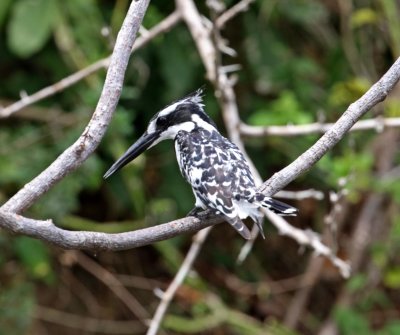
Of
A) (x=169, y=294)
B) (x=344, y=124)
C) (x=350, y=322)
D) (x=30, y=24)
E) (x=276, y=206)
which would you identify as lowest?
(x=350, y=322)

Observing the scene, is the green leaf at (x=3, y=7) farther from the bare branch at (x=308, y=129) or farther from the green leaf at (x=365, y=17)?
the green leaf at (x=365, y=17)

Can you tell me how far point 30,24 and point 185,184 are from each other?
0.97 m

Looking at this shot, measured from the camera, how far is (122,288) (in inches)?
147

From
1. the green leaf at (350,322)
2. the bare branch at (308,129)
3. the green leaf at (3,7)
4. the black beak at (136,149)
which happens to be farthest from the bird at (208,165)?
the green leaf at (350,322)

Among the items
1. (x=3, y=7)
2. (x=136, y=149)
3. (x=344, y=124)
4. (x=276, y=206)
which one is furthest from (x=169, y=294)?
(x=3, y=7)

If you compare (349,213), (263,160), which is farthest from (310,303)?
(263,160)

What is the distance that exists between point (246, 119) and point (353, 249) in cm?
79

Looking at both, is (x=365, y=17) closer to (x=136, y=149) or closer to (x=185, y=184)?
(x=185, y=184)

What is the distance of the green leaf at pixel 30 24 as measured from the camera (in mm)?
2947

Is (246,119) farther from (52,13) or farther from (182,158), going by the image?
(182,158)

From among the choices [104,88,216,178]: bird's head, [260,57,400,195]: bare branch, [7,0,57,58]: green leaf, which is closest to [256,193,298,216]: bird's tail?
[260,57,400,195]: bare branch

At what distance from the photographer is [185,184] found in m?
3.43

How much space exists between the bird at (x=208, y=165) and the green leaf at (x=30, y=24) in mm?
958

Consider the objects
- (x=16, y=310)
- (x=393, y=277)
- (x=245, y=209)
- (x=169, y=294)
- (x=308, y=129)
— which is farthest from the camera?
(x=393, y=277)
